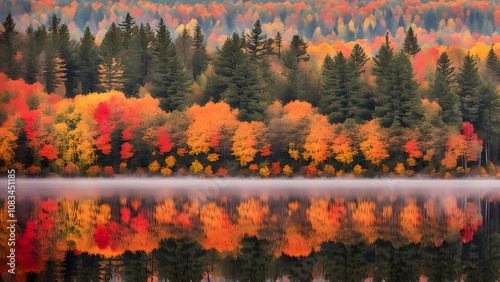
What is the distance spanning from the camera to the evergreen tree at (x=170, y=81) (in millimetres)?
107056

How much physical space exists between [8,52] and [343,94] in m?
43.7

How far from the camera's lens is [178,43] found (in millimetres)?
130500

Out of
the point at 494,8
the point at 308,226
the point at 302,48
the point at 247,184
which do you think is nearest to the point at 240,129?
the point at 247,184

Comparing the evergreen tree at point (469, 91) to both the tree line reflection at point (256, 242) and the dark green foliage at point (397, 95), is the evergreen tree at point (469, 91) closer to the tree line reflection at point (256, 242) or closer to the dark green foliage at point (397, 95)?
the dark green foliage at point (397, 95)

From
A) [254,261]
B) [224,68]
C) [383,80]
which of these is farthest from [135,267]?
[224,68]

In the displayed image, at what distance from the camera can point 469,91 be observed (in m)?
105

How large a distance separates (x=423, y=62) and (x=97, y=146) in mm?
48836

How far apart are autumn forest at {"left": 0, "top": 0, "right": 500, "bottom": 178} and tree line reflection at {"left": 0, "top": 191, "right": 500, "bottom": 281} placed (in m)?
44.9

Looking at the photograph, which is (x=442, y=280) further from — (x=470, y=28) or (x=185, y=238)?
(x=470, y=28)

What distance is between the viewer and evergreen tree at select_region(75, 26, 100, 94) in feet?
379

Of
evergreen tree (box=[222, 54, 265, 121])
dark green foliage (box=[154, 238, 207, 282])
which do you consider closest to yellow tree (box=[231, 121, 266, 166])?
evergreen tree (box=[222, 54, 265, 121])

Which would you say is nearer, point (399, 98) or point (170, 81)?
point (399, 98)

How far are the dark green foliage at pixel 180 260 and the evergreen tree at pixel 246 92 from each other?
68486 millimetres

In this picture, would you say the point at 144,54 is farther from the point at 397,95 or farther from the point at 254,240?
the point at 254,240
